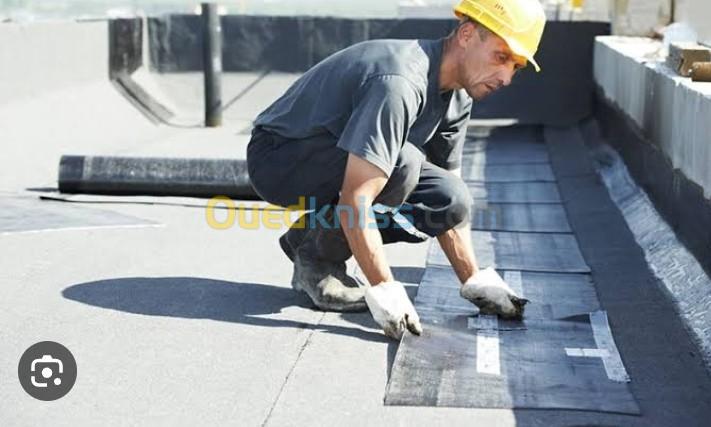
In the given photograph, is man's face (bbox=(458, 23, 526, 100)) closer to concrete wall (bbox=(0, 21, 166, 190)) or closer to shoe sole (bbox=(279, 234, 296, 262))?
shoe sole (bbox=(279, 234, 296, 262))

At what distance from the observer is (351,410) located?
339cm

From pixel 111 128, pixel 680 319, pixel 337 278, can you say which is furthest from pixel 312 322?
pixel 111 128

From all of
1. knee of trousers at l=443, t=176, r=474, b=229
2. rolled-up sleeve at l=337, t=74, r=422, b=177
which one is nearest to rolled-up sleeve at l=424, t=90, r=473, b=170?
knee of trousers at l=443, t=176, r=474, b=229

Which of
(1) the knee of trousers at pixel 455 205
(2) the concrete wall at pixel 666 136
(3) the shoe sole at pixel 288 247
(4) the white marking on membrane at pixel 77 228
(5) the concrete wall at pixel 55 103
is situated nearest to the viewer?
(1) the knee of trousers at pixel 455 205

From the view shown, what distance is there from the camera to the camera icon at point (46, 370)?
3.55 meters

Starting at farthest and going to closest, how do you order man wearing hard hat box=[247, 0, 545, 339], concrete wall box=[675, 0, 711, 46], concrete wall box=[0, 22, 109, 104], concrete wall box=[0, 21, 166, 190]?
concrete wall box=[0, 22, 109, 104]
concrete wall box=[0, 21, 166, 190]
concrete wall box=[675, 0, 711, 46]
man wearing hard hat box=[247, 0, 545, 339]

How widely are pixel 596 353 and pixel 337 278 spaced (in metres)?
1.19

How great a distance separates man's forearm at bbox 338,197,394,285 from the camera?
3.93m

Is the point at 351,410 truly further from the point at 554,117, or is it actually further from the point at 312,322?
the point at 554,117

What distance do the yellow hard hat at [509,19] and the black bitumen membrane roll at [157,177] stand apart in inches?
131

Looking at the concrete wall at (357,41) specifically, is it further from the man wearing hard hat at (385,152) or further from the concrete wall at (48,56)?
Result: the man wearing hard hat at (385,152)

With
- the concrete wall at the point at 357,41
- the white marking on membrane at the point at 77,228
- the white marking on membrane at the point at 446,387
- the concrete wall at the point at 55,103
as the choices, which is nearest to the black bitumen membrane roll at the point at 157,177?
the concrete wall at the point at 55,103

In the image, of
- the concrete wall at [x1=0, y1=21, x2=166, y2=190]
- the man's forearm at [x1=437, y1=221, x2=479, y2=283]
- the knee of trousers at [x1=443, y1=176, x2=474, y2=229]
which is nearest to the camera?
the knee of trousers at [x1=443, y1=176, x2=474, y2=229]

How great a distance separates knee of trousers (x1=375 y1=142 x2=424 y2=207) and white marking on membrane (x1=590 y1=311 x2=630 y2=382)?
937 millimetres
